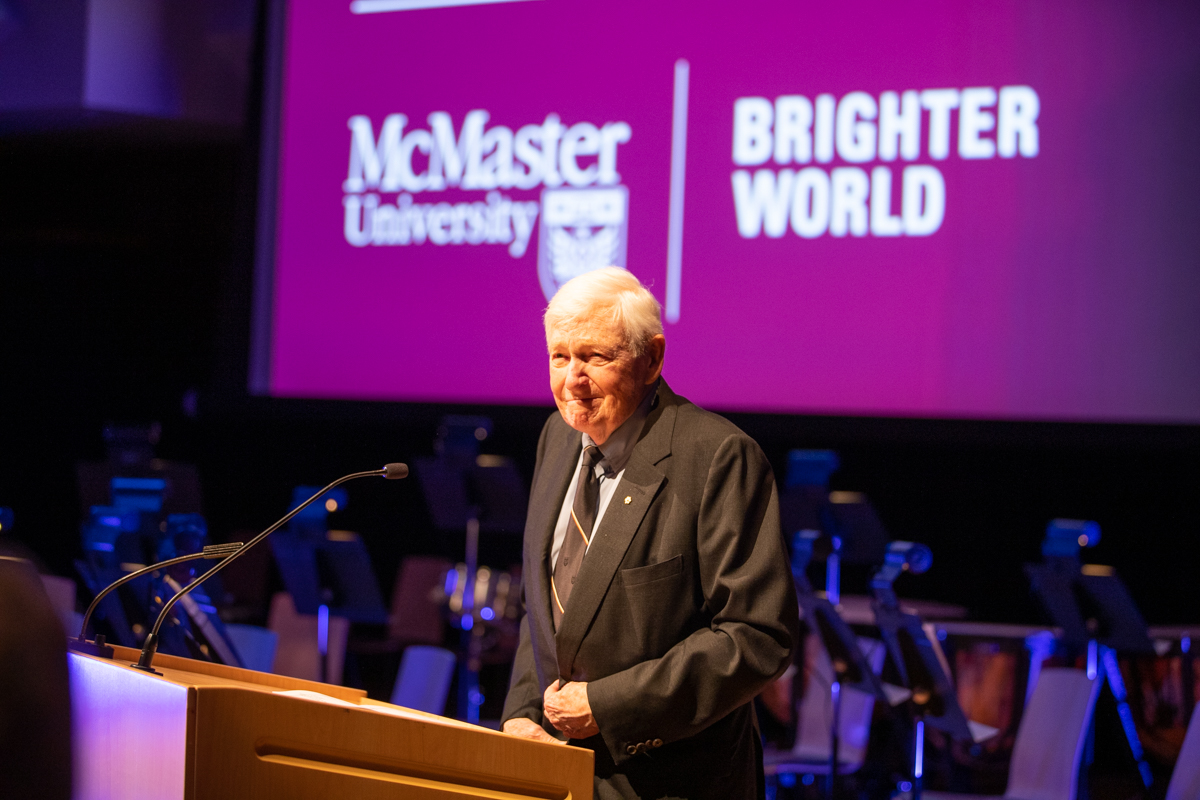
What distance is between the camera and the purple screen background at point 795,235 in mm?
5609

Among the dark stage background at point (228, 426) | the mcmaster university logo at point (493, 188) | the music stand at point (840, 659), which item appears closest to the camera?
the music stand at point (840, 659)

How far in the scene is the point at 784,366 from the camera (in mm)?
6145

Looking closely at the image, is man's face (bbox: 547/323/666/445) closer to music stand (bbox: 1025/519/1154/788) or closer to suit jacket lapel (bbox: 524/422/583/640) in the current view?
suit jacket lapel (bbox: 524/422/583/640)

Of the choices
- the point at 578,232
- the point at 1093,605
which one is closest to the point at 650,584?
the point at 1093,605

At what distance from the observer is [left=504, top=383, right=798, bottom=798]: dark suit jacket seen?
1.80 meters

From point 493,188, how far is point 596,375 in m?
4.89

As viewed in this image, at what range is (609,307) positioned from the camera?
1.92 meters

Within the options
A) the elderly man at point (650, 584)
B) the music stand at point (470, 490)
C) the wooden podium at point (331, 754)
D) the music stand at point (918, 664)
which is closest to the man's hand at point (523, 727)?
the elderly man at point (650, 584)

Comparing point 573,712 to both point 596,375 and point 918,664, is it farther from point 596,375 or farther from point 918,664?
point 918,664

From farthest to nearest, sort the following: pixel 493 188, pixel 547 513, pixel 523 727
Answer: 1. pixel 493 188
2. pixel 547 513
3. pixel 523 727

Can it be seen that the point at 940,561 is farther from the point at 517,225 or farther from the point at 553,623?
the point at 553,623

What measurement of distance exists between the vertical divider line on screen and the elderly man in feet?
14.1

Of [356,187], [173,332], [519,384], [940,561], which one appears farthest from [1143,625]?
[173,332]

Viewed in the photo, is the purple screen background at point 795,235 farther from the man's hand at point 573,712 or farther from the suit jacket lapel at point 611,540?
the man's hand at point 573,712
